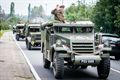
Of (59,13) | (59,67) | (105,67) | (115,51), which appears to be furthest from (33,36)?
(59,67)

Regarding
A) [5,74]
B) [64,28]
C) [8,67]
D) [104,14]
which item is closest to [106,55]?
[64,28]

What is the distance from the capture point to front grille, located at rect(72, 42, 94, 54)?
56.6 ft

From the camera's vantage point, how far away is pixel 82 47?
17359mm

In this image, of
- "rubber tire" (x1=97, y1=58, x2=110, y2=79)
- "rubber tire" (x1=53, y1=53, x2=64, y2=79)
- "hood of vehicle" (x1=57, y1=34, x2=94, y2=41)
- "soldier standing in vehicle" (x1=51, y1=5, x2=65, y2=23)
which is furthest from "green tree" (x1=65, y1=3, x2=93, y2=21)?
"rubber tire" (x1=53, y1=53, x2=64, y2=79)

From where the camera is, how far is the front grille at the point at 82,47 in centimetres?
1727

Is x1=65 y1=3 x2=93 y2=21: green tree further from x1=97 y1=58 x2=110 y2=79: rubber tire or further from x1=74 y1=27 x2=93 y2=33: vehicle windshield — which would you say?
x1=97 y1=58 x2=110 y2=79: rubber tire

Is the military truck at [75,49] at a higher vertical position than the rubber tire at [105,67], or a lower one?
higher

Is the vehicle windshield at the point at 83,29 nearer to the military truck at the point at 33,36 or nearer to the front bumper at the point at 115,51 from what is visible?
the front bumper at the point at 115,51

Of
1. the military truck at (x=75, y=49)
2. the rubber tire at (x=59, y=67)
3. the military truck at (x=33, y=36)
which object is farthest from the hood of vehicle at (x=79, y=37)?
the military truck at (x=33, y=36)

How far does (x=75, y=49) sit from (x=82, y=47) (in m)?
0.28

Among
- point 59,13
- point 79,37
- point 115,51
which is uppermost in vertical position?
point 59,13

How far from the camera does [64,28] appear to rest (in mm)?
18844

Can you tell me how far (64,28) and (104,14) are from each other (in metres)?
25.0

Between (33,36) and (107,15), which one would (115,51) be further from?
(107,15)
